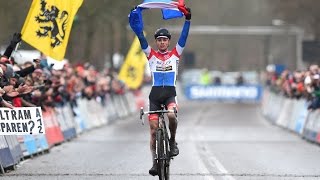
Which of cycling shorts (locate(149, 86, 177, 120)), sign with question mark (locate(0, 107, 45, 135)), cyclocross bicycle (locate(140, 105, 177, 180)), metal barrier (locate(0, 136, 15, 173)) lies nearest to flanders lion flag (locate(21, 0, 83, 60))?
metal barrier (locate(0, 136, 15, 173))

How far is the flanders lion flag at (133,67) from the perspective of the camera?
158 ft

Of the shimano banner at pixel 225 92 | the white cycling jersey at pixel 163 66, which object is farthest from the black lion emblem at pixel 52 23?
the shimano banner at pixel 225 92

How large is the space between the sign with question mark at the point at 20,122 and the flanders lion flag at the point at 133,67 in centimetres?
3037

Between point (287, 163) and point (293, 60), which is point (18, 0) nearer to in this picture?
point (287, 163)

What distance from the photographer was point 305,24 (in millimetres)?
83562

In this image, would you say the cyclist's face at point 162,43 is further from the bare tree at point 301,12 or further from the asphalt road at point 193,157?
the bare tree at point 301,12

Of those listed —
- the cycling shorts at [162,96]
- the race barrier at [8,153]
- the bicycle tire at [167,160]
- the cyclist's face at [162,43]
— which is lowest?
the race barrier at [8,153]

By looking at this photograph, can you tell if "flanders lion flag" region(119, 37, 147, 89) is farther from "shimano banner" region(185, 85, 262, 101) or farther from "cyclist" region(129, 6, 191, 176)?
"cyclist" region(129, 6, 191, 176)

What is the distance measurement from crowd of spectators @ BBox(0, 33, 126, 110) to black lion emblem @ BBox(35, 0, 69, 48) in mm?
566

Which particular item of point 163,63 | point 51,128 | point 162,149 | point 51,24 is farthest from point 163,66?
point 51,128

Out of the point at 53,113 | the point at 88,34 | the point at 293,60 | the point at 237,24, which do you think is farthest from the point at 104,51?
the point at 53,113

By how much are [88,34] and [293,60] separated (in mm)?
35249

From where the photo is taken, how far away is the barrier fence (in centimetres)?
1889

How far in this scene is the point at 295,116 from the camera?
3366cm
